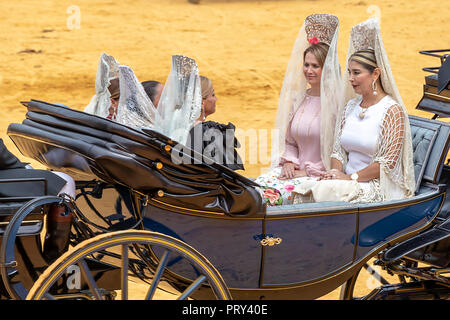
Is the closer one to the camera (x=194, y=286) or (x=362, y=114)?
(x=194, y=286)

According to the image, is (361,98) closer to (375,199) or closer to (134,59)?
(375,199)

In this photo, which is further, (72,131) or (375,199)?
(375,199)

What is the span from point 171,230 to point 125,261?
0.35 m

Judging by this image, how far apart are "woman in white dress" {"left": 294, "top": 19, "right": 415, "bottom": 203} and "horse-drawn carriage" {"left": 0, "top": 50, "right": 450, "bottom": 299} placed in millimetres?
229

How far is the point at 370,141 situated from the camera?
397 centimetres

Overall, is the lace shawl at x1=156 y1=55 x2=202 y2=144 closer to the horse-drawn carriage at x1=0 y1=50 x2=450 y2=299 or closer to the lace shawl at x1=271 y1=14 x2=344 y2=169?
the horse-drawn carriage at x1=0 y1=50 x2=450 y2=299

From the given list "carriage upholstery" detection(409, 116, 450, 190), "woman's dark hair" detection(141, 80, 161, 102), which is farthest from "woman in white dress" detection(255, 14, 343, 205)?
"woman's dark hair" detection(141, 80, 161, 102)

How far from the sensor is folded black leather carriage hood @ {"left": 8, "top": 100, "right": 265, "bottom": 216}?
9.76ft

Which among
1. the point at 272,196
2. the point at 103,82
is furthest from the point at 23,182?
the point at 272,196

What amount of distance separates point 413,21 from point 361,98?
9639 millimetres

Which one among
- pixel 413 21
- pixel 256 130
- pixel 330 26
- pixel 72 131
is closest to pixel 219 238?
pixel 72 131

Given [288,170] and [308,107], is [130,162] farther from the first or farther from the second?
[308,107]

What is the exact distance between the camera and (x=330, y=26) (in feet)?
13.9

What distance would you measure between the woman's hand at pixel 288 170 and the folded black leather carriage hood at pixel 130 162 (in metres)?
1.03
